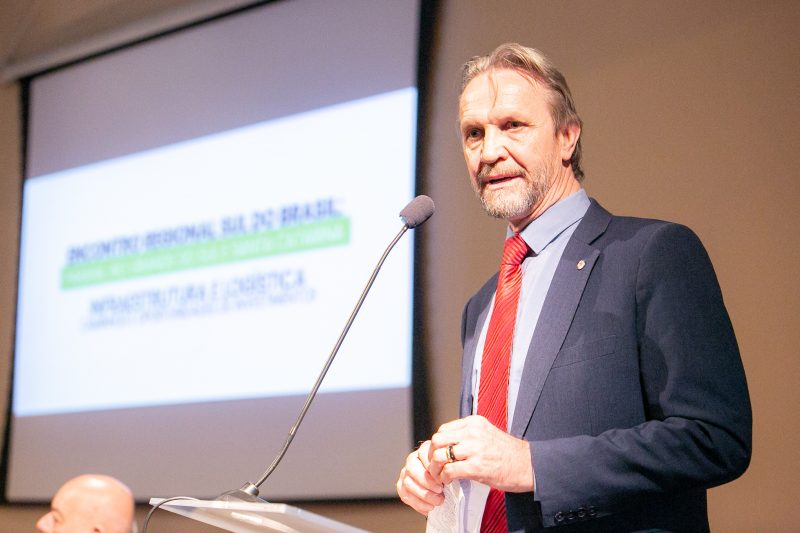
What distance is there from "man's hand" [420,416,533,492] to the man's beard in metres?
0.57

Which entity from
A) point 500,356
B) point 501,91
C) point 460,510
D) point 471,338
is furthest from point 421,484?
point 501,91

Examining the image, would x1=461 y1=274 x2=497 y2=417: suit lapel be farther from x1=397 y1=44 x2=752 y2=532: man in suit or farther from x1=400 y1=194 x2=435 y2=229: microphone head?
x1=400 y1=194 x2=435 y2=229: microphone head

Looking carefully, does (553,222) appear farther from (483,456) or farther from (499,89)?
(483,456)

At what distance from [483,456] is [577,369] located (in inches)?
10.8

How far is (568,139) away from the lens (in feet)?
6.24

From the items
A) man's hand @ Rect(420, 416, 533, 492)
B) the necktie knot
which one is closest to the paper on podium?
man's hand @ Rect(420, 416, 533, 492)

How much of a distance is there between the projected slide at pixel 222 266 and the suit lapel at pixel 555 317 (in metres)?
1.68

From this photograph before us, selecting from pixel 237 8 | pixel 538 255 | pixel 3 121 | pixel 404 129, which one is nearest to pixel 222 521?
pixel 538 255

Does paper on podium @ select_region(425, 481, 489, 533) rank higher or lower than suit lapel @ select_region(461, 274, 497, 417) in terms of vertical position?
lower

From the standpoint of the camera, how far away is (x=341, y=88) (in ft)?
12.1

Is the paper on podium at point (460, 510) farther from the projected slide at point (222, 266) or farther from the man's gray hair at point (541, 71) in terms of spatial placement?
the projected slide at point (222, 266)

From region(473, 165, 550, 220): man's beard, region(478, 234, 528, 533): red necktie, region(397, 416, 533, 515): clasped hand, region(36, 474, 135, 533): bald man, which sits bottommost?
region(36, 474, 135, 533): bald man

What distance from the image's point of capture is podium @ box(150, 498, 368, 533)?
113 centimetres

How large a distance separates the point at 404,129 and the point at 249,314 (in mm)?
1037
